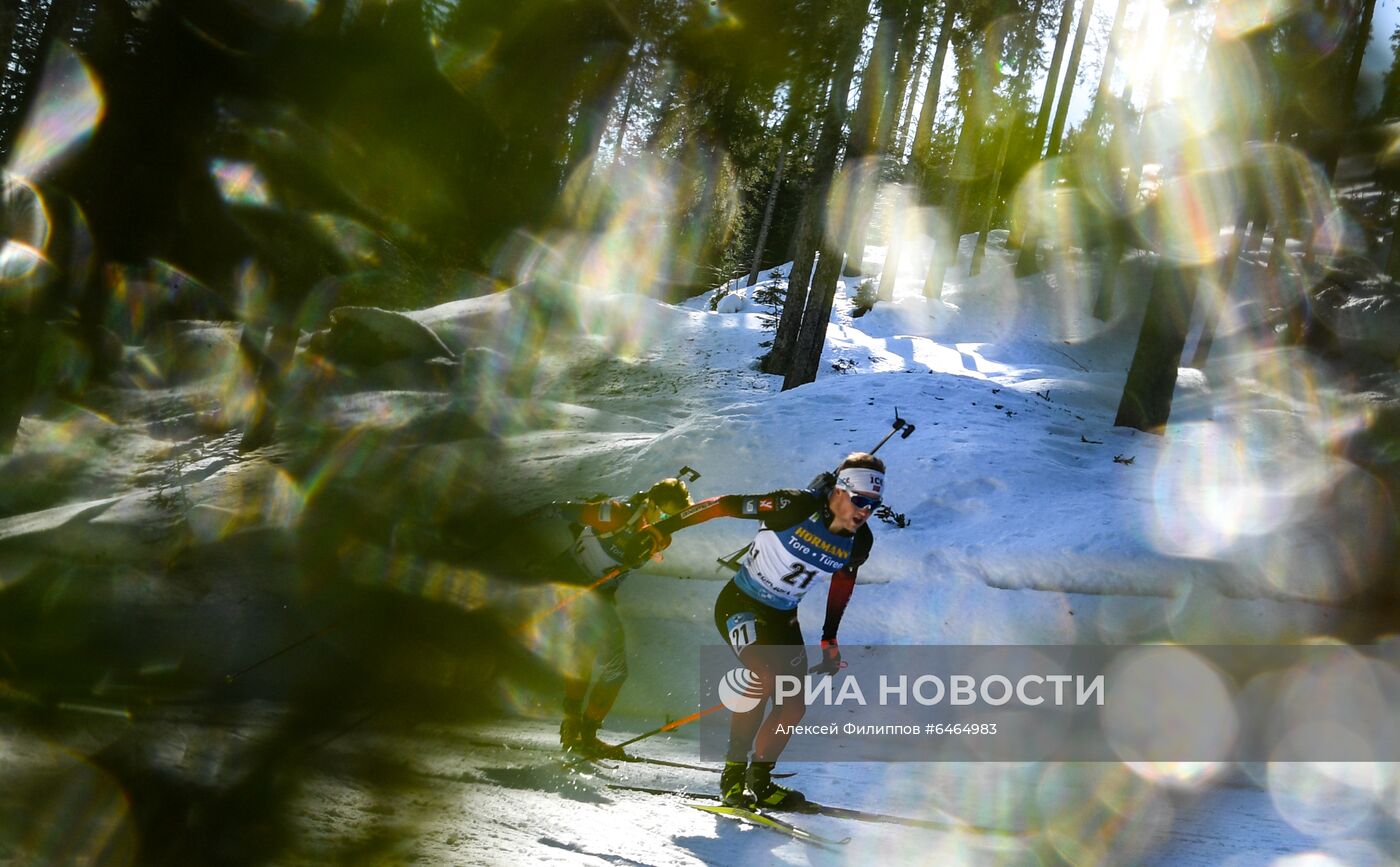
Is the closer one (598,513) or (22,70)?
Answer: (598,513)

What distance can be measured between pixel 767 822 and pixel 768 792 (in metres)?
0.32

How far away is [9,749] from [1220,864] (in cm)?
676

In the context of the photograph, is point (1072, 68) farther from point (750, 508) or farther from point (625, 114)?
point (750, 508)

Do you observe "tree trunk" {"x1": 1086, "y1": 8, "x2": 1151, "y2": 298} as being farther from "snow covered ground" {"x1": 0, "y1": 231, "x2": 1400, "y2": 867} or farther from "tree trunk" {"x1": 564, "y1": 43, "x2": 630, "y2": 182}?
"tree trunk" {"x1": 564, "y1": 43, "x2": 630, "y2": 182}

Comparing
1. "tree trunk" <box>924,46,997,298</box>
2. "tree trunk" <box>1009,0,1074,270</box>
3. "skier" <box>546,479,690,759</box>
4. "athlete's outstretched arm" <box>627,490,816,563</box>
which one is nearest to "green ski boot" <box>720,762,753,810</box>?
"skier" <box>546,479,690,759</box>

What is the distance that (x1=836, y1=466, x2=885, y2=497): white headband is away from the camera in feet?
17.4

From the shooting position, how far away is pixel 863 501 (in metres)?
5.35

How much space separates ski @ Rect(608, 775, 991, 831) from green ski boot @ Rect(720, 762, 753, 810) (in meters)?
0.20

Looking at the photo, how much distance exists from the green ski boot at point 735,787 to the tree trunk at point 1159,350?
8.88 metres

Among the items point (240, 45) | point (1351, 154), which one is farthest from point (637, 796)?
point (1351, 154)

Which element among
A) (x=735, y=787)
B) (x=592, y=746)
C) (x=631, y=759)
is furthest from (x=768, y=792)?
(x=592, y=746)

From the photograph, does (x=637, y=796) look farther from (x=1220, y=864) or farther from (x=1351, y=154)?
(x=1351, y=154)

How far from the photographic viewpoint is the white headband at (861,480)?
17.4 feet

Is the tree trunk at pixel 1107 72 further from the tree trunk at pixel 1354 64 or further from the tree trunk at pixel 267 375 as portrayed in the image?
the tree trunk at pixel 267 375
